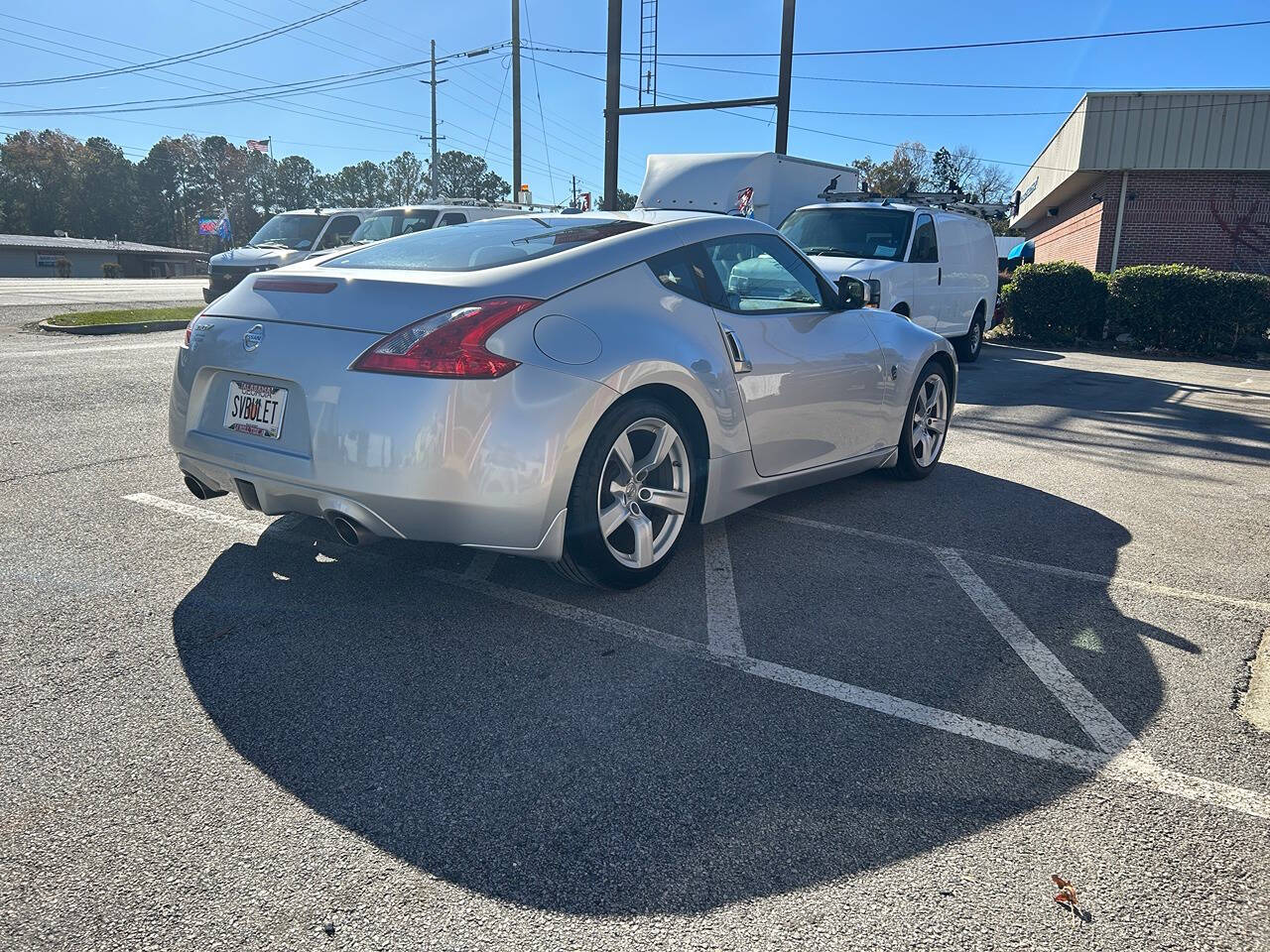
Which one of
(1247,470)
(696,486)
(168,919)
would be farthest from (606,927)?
(1247,470)

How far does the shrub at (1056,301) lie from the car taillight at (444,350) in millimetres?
16637

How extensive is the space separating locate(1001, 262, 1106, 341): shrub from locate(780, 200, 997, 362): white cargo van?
19.1ft

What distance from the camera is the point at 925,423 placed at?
19.9ft

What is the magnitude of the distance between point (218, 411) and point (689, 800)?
2.33 meters

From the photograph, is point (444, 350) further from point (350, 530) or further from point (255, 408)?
point (255, 408)

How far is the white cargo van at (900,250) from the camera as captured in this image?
34.6ft

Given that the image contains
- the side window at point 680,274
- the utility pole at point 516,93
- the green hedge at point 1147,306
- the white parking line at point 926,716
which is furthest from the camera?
the utility pole at point 516,93

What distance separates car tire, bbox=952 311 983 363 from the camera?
1344 centimetres

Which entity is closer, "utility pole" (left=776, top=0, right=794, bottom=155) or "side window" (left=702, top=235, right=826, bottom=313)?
"side window" (left=702, top=235, right=826, bottom=313)

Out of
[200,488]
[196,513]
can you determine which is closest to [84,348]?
[196,513]

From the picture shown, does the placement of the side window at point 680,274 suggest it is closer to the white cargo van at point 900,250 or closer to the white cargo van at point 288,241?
the white cargo van at point 900,250

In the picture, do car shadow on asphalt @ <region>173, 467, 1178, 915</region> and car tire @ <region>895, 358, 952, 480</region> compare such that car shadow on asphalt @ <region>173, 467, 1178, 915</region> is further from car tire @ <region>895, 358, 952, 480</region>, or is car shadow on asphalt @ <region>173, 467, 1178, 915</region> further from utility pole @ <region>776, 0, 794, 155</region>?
utility pole @ <region>776, 0, 794, 155</region>

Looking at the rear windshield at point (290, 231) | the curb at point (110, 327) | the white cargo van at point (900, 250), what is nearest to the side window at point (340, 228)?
the rear windshield at point (290, 231)

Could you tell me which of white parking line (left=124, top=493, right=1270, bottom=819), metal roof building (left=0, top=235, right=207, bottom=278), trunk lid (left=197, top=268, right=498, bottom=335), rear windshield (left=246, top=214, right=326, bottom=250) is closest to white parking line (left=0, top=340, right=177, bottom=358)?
rear windshield (left=246, top=214, right=326, bottom=250)
